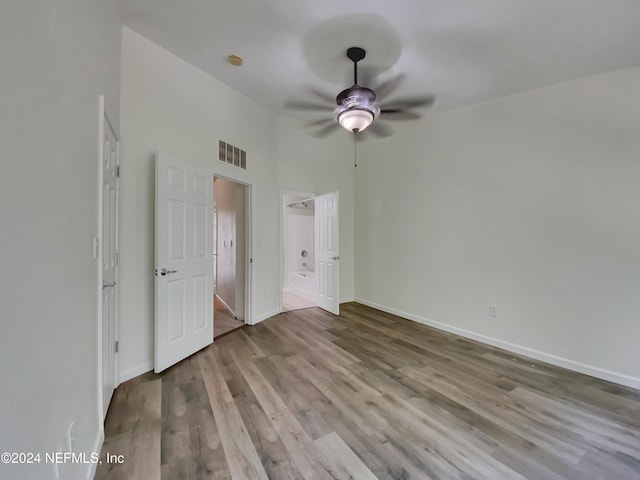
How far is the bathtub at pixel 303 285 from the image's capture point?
546 cm

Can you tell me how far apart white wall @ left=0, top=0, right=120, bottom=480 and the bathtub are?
4.02m

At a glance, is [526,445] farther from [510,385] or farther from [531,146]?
[531,146]

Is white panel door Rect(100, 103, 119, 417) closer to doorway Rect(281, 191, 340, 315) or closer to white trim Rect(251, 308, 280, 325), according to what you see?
white trim Rect(251, 308, 280, 325)

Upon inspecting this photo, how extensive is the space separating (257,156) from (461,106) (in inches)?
110

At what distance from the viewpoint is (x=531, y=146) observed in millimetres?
2906

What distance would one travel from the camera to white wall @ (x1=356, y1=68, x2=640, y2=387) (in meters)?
2.42

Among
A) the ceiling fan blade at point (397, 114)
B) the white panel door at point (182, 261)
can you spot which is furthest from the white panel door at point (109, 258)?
the ceiling fan blade at point (397, 114)

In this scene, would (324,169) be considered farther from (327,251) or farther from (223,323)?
(223,323)

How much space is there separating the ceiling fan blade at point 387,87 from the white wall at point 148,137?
1.76m

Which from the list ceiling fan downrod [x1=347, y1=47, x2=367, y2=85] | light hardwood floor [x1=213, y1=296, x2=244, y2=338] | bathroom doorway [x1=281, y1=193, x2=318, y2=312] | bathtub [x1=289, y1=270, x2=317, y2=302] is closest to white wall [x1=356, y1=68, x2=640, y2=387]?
ceiling fan downrod [x1=347, y1=47, x2=367, y2=85]

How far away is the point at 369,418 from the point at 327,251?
2916 millimetres

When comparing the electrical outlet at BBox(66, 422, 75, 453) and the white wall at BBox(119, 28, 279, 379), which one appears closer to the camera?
the electrical outlet at BBox(66, 422, 75, 453)

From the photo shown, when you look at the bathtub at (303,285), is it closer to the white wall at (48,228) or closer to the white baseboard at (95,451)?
the white baseboard at (95,451)

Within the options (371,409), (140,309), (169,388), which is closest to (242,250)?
(140,309)
